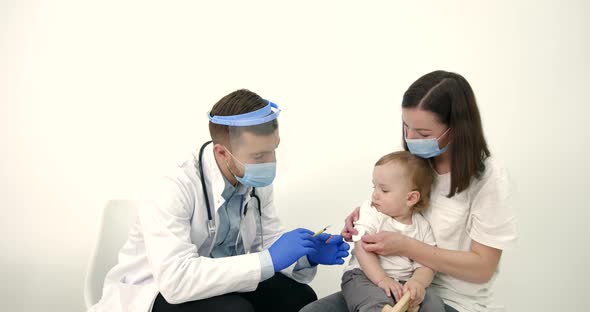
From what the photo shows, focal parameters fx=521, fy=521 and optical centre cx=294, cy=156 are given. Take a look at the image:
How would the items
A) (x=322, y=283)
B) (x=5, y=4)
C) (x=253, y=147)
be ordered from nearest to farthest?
(x=253, y=147), (x=5, y=4), (x=322, y=283)

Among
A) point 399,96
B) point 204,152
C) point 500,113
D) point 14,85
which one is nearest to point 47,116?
point 14,85

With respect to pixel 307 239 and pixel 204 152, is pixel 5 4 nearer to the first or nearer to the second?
pixel 204 152

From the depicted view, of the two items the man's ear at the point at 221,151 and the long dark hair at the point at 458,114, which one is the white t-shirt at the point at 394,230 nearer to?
the long dark hair at the point at 458,114

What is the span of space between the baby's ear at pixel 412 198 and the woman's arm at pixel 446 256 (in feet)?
0.42

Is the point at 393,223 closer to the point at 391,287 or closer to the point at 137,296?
the point at 391,287

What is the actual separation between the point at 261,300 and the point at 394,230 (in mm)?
593

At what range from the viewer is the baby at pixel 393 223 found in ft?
5.41

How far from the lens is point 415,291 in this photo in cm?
155

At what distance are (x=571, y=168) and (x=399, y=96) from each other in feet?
3.14

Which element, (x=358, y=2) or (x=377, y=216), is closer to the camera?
(x=377, y=216)

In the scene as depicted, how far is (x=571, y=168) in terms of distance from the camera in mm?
2697

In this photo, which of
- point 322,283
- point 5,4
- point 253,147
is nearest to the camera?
point 253,147

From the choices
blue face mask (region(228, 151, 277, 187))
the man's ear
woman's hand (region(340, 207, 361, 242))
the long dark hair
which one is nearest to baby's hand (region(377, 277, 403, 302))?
woman's hand (region(340, 207, 361, 242))

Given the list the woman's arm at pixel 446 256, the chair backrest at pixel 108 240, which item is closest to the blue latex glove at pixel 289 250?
the woman's arm at pixel 446 256
